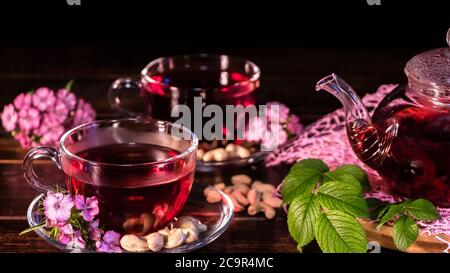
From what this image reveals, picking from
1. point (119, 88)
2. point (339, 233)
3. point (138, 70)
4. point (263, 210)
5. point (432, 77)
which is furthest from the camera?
point (138, 70)

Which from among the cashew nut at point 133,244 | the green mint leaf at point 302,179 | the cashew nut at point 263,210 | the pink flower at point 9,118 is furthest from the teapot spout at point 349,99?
the pink flower at point 9,118

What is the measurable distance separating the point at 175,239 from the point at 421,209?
0.41m

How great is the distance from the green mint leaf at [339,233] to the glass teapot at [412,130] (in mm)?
205

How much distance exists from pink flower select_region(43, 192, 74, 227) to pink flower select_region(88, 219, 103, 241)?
4 cm

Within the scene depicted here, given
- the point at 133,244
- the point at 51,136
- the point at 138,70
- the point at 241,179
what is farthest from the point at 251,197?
the point at 138,70

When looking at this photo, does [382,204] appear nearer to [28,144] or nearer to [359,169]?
[359,169]

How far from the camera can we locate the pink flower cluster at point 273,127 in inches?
80.4

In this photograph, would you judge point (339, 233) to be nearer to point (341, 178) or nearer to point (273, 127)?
point (341, 178)

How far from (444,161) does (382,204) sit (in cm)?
13

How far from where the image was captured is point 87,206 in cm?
155

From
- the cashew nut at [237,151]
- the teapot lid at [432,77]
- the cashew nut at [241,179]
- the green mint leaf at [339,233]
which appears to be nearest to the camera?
the green mint leaf at [339,233]

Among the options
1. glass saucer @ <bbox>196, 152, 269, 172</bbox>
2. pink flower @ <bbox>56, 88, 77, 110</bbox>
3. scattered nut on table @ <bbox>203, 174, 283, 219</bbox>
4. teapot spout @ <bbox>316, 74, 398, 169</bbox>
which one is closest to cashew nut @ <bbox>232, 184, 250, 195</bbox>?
scattered nut on table @ <bbox>203, 174, 283, 219</bbox>

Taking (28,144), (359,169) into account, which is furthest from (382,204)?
(28,144)

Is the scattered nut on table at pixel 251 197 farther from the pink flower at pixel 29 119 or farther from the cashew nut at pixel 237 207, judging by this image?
the pink flower at pixel 29 119
